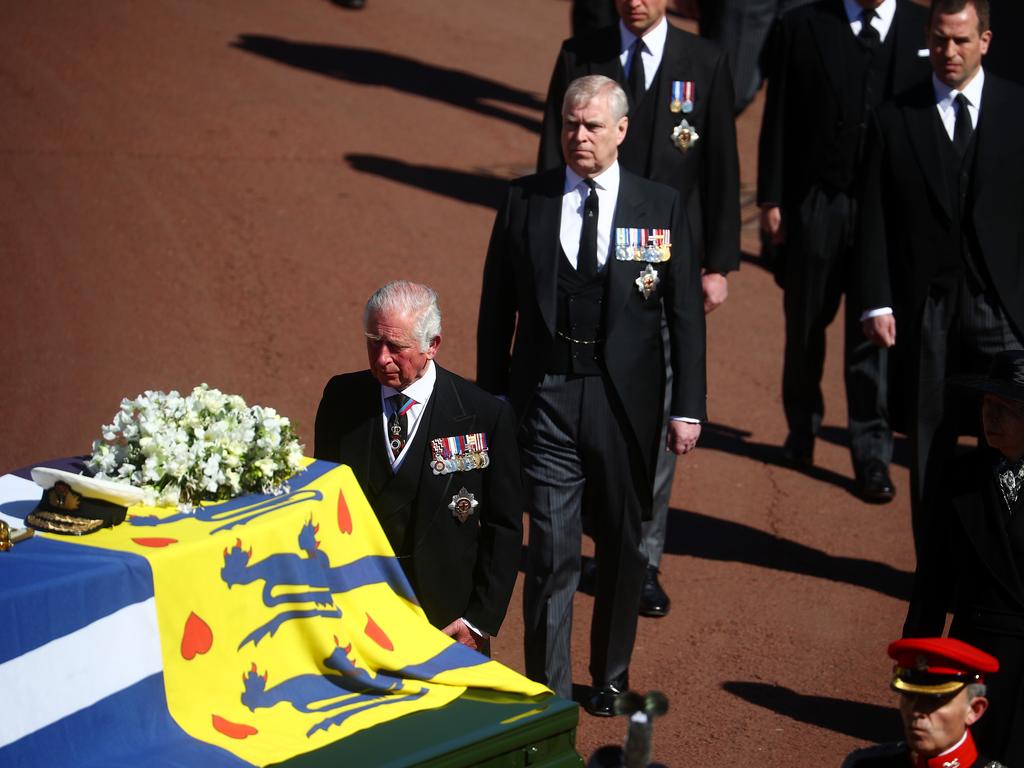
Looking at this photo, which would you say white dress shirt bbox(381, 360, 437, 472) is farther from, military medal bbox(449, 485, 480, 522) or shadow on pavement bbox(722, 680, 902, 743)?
shadow on pavement bbox(722, 680, 902, 743)

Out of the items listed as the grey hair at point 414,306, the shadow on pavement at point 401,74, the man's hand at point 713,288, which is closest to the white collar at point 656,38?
the man's hand at point 713,288

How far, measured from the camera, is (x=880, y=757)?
12.9ft

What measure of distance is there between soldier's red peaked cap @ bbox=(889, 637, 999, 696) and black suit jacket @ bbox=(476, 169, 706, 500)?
1.81m

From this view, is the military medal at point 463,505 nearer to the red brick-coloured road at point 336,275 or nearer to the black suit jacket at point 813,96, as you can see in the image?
the red brick-coloured road at point 336,275

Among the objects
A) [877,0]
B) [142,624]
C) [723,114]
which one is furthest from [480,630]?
[877,0]

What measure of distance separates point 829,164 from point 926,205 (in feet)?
3.85

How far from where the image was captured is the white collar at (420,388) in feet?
15.6

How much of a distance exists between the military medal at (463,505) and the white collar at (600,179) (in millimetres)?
1250

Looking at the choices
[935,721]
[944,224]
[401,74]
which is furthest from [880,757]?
[401,74]

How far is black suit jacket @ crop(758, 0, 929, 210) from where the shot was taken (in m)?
7.40

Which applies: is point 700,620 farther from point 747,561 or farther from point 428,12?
point 428,12

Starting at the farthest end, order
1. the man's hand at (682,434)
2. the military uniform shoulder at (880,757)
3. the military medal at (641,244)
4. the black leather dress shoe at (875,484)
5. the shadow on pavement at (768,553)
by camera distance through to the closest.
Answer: the black leather dress shoe at (875,484) → the shadow on pavement at (768,553) → the man's hand at (682,434) → the military medal at (641,244) → the military uniform shoulder at (880,757)

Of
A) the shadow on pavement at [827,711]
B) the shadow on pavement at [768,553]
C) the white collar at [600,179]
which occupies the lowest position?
the shadow on pavement at [827,711]

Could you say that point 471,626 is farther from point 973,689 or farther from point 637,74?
point 637,74
